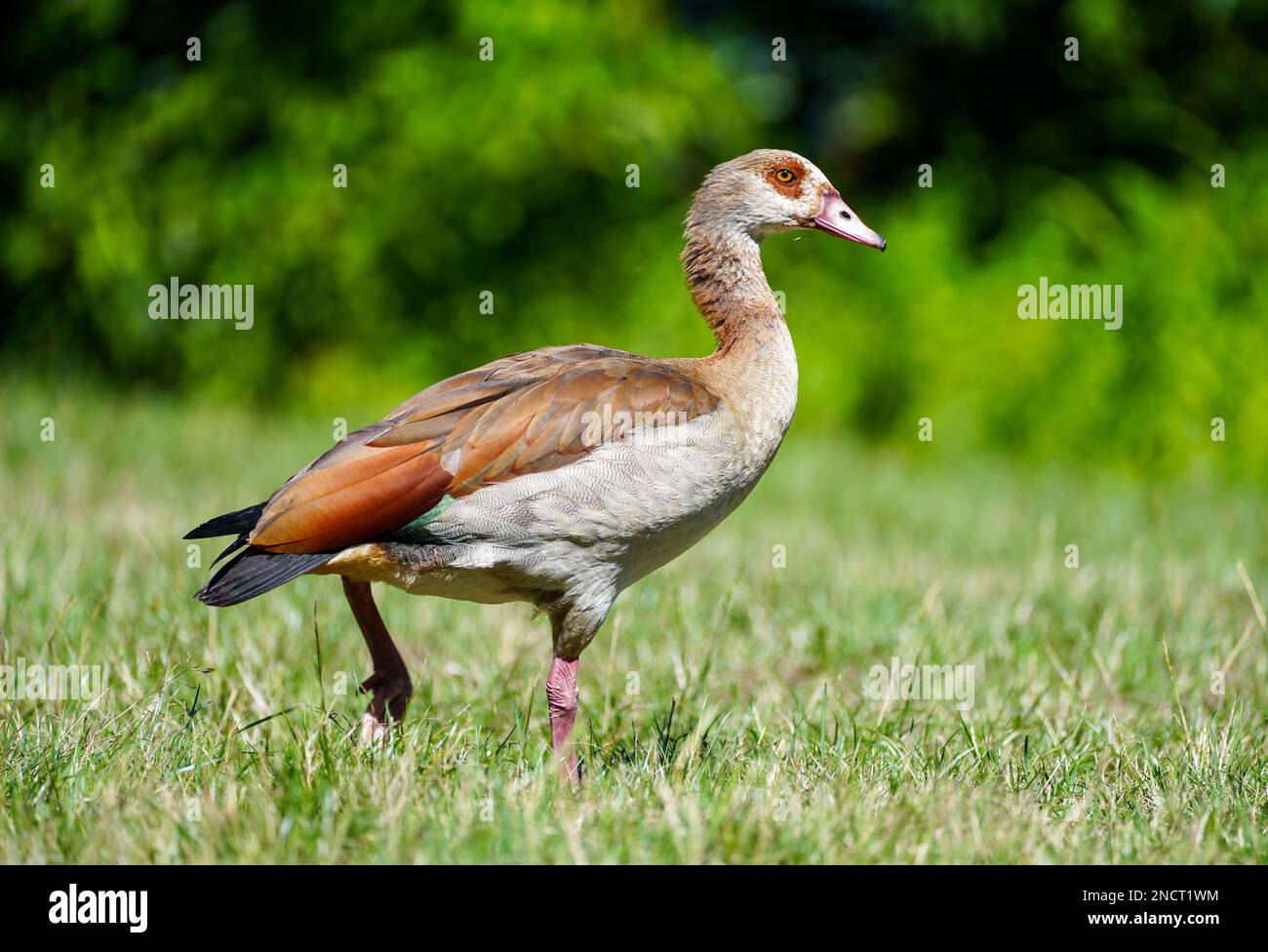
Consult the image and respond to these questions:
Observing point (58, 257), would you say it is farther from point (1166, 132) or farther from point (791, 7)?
point (1166, 132)

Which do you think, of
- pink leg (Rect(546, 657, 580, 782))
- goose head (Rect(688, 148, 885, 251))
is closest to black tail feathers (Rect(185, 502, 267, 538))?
pink leg (Rect(546, 657, 580, 782))

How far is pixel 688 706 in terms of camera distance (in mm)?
4469

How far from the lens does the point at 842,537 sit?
7332 mm

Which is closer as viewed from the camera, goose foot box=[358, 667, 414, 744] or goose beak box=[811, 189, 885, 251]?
goose foot box=[358, 667, 414, 744]

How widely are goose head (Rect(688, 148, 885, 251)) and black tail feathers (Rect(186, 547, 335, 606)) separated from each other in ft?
5.17

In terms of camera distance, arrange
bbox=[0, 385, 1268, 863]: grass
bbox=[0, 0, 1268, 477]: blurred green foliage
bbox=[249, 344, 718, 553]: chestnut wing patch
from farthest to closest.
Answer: bbox=[0, 0, 1268, 477]: blurred green foliage, bbox=[249, 344, 718, 553]: chestnut wing patch, bbox=[0, 385, 1268, 863]: grass

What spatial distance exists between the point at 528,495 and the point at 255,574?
68 centimetres

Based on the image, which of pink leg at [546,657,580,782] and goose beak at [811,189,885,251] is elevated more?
goose beak at [811,189,885,251]

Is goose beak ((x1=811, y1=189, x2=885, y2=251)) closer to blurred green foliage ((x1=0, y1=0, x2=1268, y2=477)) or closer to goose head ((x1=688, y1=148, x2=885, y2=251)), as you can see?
goose head ((x1=688, y1=148, x2=885, y2=251))

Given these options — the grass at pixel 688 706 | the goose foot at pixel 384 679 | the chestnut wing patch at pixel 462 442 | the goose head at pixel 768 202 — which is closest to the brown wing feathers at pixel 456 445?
the chestnut wing patch at pixel 462 442

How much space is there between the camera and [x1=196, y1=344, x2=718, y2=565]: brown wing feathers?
356 cm

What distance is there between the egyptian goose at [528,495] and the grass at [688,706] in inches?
14.7
